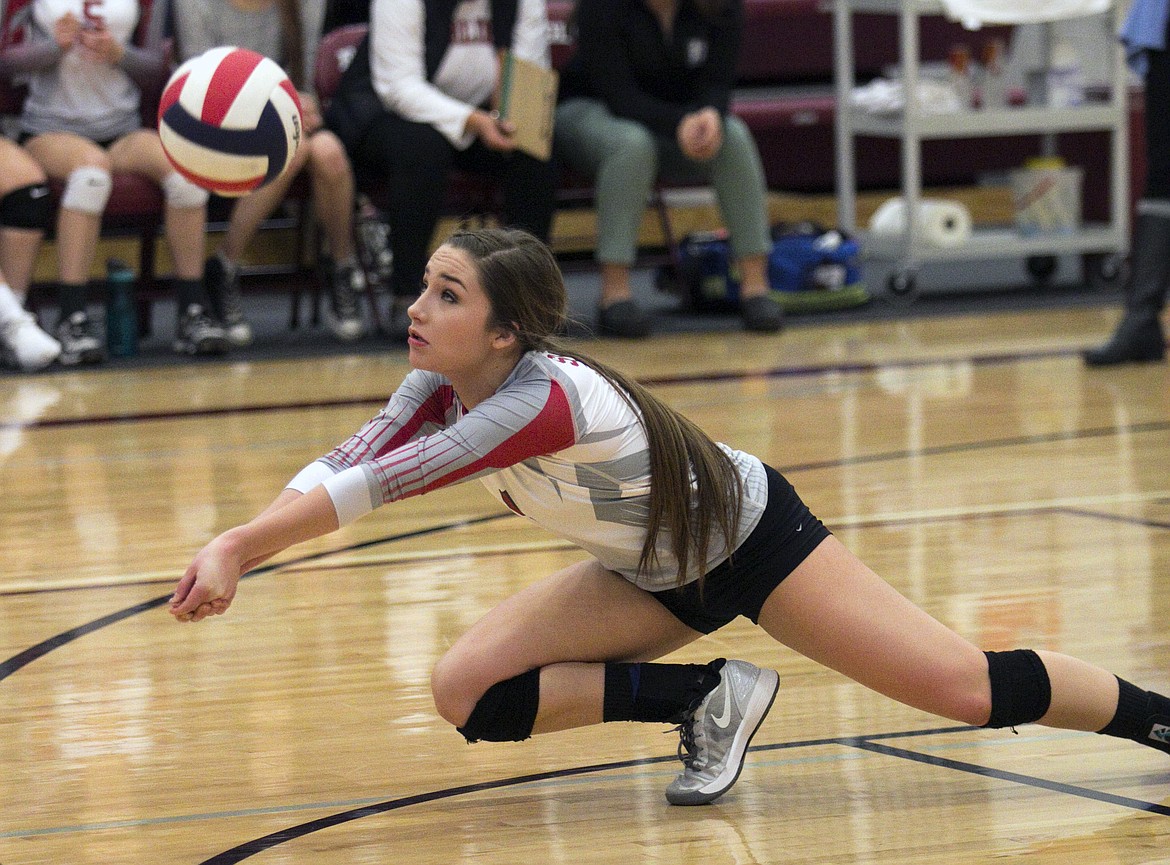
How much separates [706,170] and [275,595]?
10.9 feet

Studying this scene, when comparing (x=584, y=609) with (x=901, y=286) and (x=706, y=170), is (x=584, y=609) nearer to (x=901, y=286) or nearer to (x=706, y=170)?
(x=706, y=170)

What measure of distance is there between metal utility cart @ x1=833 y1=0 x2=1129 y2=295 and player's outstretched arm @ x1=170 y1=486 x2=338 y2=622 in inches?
191

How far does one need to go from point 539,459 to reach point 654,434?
0.43ft

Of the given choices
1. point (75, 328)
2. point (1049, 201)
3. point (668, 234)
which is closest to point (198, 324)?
point (75, 328)

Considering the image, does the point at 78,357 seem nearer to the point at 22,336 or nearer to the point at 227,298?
the point at 22,336

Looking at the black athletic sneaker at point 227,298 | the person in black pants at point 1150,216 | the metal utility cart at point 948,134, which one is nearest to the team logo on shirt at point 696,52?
the metal utility cart at point 948,134

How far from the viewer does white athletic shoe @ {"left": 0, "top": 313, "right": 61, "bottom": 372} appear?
5.05 meters

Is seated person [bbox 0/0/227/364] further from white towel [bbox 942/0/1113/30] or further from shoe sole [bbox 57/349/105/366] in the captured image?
white towel [bbox 942/0/1113/30]

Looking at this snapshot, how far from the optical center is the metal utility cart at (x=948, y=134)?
6.18m

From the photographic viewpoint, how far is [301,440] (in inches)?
159

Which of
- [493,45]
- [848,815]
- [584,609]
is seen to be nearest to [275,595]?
[584,609]

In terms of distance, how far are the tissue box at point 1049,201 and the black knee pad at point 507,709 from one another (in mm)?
5172

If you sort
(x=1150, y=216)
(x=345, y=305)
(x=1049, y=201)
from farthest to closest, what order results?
(x=1049, y=201), (x=345, y=305), (x=1150, y=216)

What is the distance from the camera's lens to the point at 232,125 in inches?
129
